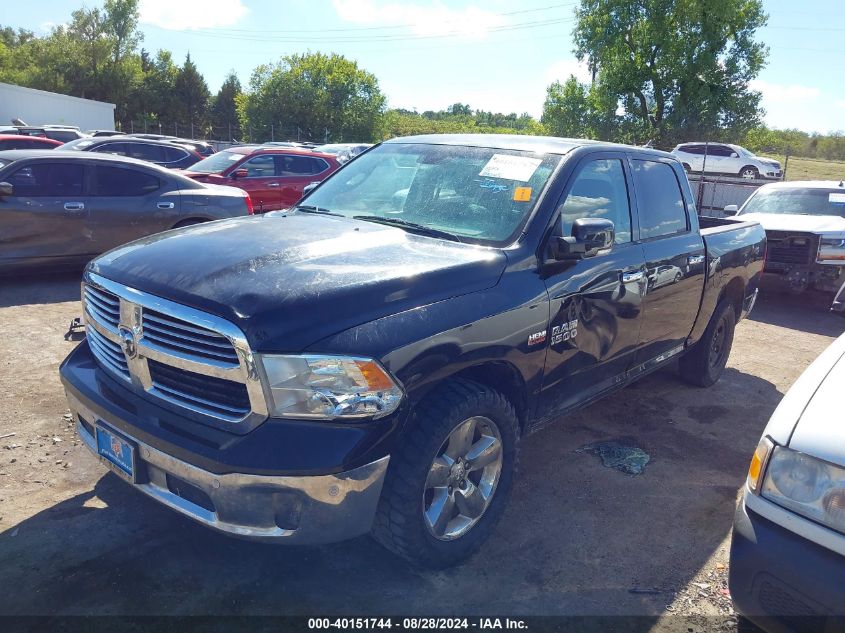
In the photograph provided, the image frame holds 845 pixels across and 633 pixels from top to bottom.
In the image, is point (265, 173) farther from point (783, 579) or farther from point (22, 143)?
point (783, 579)

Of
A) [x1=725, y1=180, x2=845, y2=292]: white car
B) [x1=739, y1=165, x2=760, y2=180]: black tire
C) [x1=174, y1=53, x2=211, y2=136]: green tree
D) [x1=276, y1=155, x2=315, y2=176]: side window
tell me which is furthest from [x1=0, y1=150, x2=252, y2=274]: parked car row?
[x1=174, y1=53, x2=211, y2=136]: green tree

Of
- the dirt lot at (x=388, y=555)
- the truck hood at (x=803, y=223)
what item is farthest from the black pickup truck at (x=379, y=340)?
the truck hood at (x=803, y=223)

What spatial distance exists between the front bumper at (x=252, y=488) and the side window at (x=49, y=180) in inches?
237

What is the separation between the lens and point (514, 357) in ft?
10.2

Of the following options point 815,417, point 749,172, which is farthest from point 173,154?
point 749,172

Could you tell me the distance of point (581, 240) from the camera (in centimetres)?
330

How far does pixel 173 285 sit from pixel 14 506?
1664 mm

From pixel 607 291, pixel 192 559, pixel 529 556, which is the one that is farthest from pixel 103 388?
pixel 607 291

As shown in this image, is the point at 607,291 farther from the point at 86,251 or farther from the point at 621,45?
the point at 621,45

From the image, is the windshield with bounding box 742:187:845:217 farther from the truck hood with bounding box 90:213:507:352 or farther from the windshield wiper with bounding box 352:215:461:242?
the truck hood with bounding box 90:213:507:352

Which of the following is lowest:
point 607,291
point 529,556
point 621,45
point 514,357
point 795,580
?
point 529,556

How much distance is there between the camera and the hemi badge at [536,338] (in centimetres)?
320

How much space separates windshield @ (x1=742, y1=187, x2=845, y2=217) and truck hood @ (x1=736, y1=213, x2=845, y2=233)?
0.24 m

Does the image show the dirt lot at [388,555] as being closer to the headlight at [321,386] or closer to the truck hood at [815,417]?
the headlight at [321,386]
